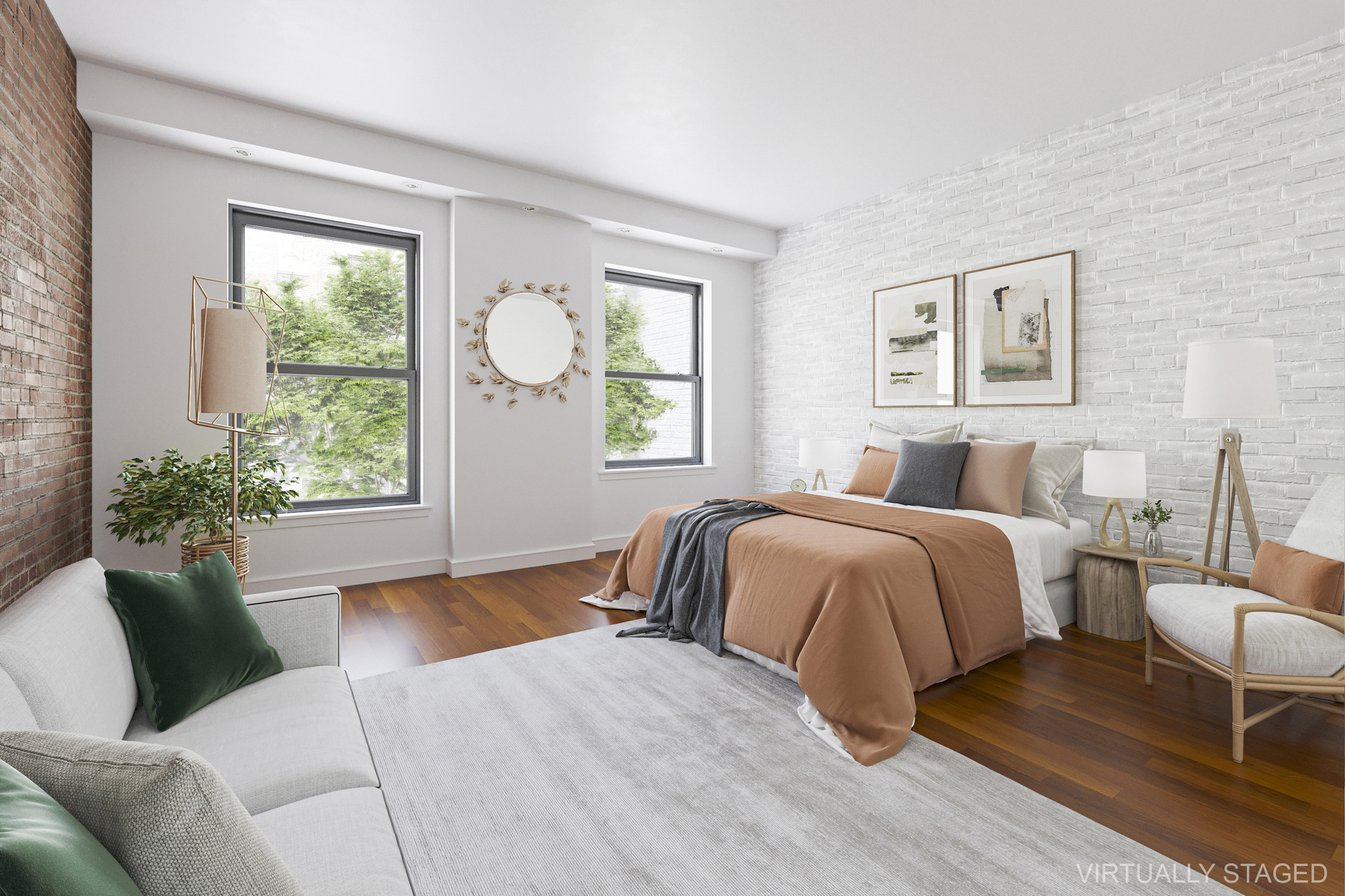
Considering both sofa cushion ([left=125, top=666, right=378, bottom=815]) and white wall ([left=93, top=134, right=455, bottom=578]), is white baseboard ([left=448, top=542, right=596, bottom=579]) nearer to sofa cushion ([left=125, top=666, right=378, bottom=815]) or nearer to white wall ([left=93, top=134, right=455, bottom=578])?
white wall ([left=93, top=134, right=455, bottom=578])

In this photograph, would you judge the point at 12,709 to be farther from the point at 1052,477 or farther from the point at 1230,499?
the point at 1052,477

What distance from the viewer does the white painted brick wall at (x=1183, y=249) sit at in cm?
293

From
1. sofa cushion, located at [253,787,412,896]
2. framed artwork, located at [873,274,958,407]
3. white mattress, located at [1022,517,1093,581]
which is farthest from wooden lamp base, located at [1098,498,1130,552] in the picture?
sofa cushion, located at [253,787,412,896]

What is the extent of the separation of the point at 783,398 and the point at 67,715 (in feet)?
17.3

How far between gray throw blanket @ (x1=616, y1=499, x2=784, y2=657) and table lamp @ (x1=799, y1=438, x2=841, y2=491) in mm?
1571

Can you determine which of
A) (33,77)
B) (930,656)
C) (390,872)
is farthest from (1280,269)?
(33,77)

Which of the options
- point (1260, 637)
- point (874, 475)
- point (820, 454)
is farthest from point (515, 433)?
point (1260, 637)

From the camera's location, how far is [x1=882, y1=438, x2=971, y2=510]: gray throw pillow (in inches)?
146

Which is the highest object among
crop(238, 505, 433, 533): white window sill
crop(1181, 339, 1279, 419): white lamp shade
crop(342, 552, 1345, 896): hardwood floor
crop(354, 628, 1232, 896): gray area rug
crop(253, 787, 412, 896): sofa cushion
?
crop(1181, 339, 1279, 419): white lamp shade

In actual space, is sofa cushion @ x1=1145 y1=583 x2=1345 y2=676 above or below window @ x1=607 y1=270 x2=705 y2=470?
below

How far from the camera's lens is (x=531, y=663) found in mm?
2941

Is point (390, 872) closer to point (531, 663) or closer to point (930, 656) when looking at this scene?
point (531, 663)

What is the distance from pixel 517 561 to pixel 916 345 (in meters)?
3.36

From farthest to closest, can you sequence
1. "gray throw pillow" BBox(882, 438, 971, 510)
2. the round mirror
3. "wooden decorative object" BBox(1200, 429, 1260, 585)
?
1. the round mirror
2. "gray throw pillow" BBox(882, 438, 971, 510)
3. "wooden decorative object" BBox(1200, 429, 1260, 585)
